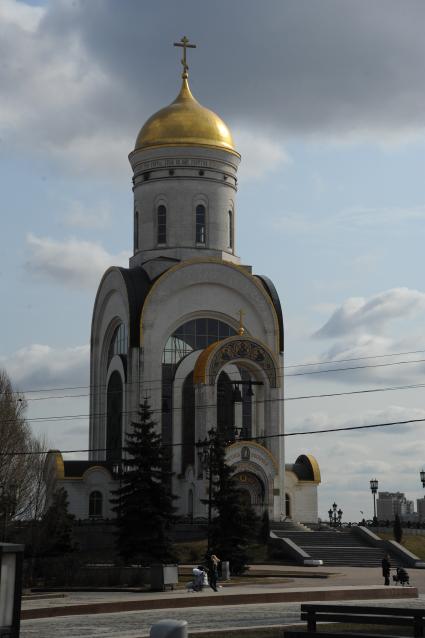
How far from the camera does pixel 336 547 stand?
4634 centimetres

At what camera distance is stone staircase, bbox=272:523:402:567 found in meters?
44.2

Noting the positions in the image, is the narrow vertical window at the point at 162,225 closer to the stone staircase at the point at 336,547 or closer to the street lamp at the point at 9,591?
the stone staircase at the point at 336,547

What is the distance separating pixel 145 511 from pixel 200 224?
18.7m

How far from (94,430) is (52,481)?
683cm

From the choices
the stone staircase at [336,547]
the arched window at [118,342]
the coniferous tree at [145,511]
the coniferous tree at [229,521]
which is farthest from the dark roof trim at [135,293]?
the coniferous tree at [229,521]

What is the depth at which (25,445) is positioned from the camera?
4431 centimetres

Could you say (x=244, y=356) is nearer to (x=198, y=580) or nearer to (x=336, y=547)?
(x=336, y=547)

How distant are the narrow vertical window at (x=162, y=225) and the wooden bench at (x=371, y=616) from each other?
37.1m

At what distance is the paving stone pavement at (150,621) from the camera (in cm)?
1989

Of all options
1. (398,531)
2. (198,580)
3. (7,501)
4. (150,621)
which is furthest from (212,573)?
(398,531)

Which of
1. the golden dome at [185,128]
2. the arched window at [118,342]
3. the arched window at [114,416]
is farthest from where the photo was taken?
the golden dome at [185,128]

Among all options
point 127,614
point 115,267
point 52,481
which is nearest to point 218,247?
point 115,267

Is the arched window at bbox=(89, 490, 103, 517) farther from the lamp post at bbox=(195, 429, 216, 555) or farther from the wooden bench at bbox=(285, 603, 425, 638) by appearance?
the wooden bench at bbox=(285, 603, 425, 638)

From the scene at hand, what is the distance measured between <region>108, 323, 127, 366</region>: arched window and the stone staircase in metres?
11.2
